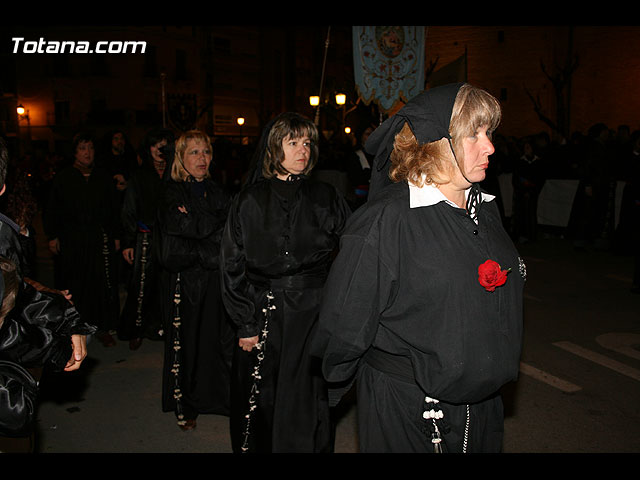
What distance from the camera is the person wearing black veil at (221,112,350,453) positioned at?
356cm

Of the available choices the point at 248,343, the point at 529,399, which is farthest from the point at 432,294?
the point at 529,399

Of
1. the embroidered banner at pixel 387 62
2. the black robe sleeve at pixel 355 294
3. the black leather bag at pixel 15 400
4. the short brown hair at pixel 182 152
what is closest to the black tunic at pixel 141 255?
the short brown hair at pixel 182 152

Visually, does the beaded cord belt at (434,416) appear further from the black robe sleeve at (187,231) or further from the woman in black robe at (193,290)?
the black robe sleeve at (187,231)

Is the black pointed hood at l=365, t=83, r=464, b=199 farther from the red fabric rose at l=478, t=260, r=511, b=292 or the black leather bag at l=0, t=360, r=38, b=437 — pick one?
the black leather bag at l=0, t=360, r=38, b=437

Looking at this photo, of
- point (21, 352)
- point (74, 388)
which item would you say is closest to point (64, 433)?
point (74, 388)

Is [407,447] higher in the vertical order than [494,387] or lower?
lower

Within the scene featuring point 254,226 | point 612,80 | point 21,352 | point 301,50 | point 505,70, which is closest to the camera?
point 21,352

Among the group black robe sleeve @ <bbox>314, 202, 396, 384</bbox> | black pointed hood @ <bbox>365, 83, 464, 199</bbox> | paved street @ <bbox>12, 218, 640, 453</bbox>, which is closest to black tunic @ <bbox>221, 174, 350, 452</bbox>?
paved street @ <bbox>12, 218, 640, 453</bbox>

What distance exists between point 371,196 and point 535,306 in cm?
573

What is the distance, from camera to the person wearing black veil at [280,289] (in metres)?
3.56

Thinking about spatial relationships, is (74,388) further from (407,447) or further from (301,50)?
(301,50)

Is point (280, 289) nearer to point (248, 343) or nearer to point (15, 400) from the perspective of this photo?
point (248, 343)

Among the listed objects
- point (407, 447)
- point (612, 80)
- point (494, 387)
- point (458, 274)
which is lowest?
point (407, 447)

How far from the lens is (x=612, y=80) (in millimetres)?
31328
